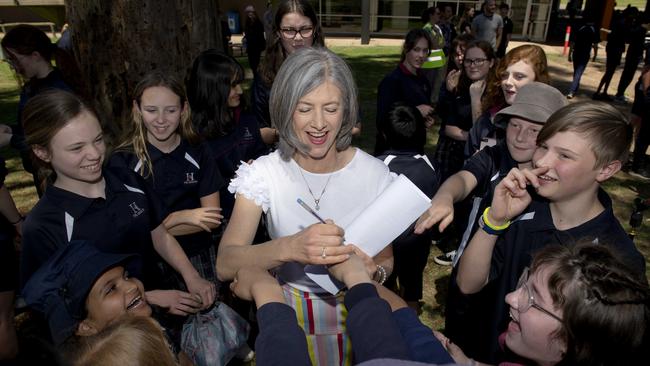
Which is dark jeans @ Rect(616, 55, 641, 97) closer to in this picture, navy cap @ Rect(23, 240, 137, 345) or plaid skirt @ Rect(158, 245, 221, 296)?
plaid skirt @ Rect(158, 245, 221, 296)

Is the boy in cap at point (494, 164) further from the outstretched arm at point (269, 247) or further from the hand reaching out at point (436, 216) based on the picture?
the outstretched arm at point (269, 247)

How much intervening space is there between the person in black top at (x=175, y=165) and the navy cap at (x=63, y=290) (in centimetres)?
82

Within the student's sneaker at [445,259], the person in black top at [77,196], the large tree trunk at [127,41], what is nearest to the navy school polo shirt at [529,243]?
the person in black top at [77,196]

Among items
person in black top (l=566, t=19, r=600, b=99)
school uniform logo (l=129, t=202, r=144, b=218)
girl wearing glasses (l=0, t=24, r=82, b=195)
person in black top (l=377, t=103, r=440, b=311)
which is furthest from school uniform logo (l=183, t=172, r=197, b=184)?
person in black top (l=566, t=19, r=600, b=99)

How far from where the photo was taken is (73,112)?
2016 mm

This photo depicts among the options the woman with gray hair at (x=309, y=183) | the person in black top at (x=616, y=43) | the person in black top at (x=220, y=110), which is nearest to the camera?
the woman with gray hair at (x=309, y=183)

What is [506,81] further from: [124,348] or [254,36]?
[254,36]

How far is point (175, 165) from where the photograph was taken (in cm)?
265

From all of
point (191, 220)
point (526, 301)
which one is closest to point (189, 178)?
point (191, 220)

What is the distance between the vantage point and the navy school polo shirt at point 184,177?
2586mm

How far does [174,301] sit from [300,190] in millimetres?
864

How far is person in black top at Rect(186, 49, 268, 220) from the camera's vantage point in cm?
296

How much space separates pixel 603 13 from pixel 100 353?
2249 cm

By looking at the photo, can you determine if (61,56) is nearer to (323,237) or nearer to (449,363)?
(323,237)
